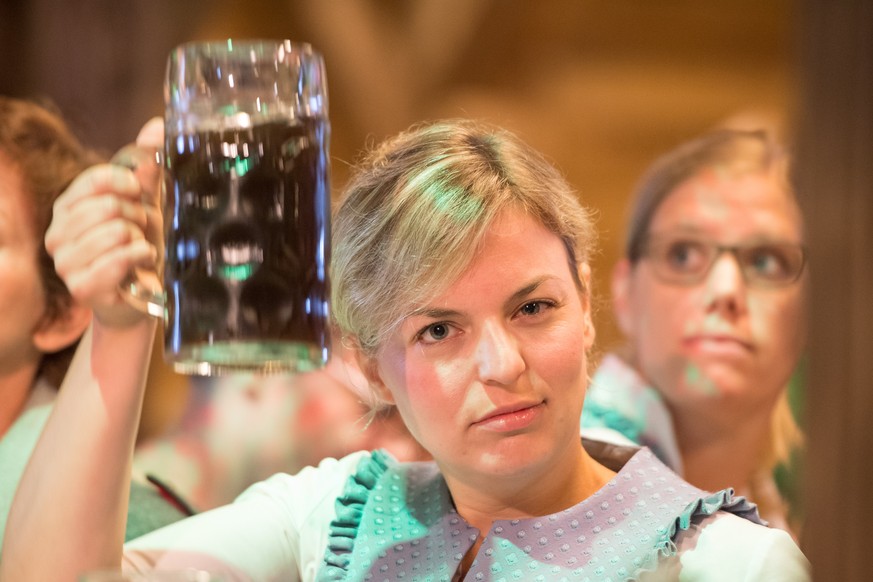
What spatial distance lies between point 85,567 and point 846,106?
886mm

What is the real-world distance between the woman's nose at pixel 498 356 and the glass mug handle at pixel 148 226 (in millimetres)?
281

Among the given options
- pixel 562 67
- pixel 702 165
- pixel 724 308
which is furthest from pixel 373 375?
pixel 562 67

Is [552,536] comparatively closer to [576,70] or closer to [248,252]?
[248,252]

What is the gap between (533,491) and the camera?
3.38 feet

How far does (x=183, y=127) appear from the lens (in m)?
0.80

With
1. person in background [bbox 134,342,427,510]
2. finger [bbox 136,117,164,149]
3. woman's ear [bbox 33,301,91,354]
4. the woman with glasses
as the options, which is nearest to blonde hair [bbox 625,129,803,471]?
the woman with glasses

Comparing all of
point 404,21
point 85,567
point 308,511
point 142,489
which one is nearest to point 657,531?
point 308,511

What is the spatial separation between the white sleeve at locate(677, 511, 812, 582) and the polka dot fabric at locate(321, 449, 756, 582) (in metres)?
0.02

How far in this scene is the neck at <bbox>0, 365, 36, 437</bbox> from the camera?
1327 mm

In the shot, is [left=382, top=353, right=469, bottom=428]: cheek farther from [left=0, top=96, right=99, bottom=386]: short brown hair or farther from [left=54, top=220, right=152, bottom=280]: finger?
[left=0, top=96, right=99, bottom=386]: short brown hair

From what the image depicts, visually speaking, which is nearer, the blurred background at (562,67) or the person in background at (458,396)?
the person in background at (458,396)

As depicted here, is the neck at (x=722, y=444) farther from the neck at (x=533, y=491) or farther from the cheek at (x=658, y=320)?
the neck at (x=533, y=491)

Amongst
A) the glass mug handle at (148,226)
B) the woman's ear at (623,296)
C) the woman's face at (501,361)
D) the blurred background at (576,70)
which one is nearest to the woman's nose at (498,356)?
the woman's face at (501,361)

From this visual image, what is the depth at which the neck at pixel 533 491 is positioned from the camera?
1.02m
